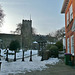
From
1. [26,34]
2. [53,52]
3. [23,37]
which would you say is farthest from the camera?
[26,34]

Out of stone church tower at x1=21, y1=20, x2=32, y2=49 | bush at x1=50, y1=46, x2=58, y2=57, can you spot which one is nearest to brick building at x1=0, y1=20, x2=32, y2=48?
stone church tower at x1=21, y1=20, x2=32, y2=49

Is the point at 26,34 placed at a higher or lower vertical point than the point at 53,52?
higher

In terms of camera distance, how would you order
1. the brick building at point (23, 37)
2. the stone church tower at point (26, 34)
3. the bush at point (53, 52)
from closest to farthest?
the bush at point (53, 52) → the brick building at point (23, 37) → the stone church tower at point (26, 34)

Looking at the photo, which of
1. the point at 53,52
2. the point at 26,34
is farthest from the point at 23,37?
the point at 53,52

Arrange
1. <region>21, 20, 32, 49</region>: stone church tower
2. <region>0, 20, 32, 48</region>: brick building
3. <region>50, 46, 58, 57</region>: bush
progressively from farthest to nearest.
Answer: <region>21, 20, 32, 49</region>: stone church tower → <region>0, 20, 32, 48</region>: brick building → <region>50, 46, 58, 57</region>: bush

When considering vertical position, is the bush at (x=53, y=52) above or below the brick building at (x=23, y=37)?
below

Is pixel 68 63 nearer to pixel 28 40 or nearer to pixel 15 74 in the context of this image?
pixel 15 74

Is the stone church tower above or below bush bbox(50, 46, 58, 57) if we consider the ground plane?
above

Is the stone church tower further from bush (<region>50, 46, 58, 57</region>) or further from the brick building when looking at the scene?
bush (<region>50, 46, 58, 57</region>)

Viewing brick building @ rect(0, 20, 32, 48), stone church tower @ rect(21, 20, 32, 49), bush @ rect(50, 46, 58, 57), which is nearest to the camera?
bush @ rect(50, 46, 58, 57)

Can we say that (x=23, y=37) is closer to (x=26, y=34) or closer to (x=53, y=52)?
(x=26, y=34)

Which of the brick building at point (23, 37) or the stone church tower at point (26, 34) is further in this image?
the stone church tower at point (26, 34)

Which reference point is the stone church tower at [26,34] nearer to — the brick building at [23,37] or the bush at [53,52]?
the brick building at [23,37]

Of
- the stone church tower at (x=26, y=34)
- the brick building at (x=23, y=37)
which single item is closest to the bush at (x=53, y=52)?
the stone church tower at (x=26, y=34)
